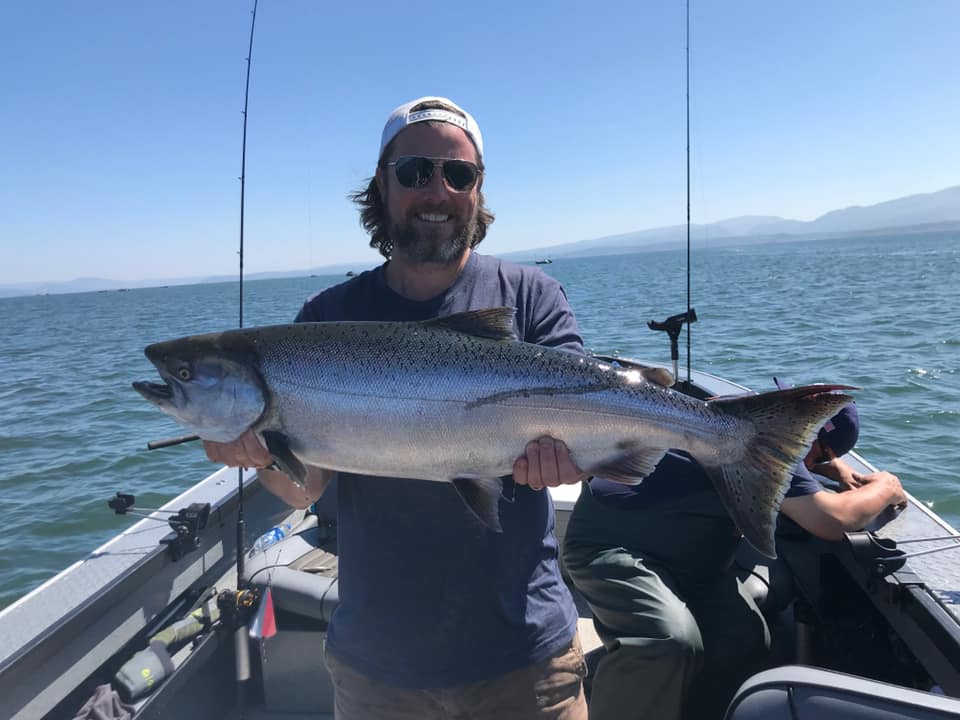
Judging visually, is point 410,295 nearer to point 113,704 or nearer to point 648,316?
point 113,704

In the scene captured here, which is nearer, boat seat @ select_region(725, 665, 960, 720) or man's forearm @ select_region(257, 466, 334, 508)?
boat seat @ select_region(725, 665, 960, 720)

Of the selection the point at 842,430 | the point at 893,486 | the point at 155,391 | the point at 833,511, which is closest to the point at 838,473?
the point at 893,486

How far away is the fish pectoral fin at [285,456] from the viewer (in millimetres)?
2592

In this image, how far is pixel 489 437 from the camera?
2.62m

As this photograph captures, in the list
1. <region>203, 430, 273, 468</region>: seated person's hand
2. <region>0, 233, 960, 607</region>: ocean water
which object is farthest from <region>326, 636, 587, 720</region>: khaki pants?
<region>0, 233, 960, 607</region>: ocean water

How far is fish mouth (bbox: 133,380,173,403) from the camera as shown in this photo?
9.17 feet

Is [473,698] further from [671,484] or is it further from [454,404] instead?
[671,484]

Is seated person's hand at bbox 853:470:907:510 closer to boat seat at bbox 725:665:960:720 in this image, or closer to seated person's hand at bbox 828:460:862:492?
seated person's hand at bbox 828:460:862:492

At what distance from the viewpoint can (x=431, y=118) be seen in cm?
281

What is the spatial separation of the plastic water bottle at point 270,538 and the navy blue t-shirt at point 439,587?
345 cm

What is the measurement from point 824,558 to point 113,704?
15.6 feet

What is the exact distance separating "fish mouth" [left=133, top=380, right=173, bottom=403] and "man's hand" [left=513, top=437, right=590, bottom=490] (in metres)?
1.54

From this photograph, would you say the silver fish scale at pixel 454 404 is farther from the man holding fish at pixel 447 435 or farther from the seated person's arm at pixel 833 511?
the seated person's arm at pixel 833 511

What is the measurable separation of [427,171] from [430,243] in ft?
1.04
